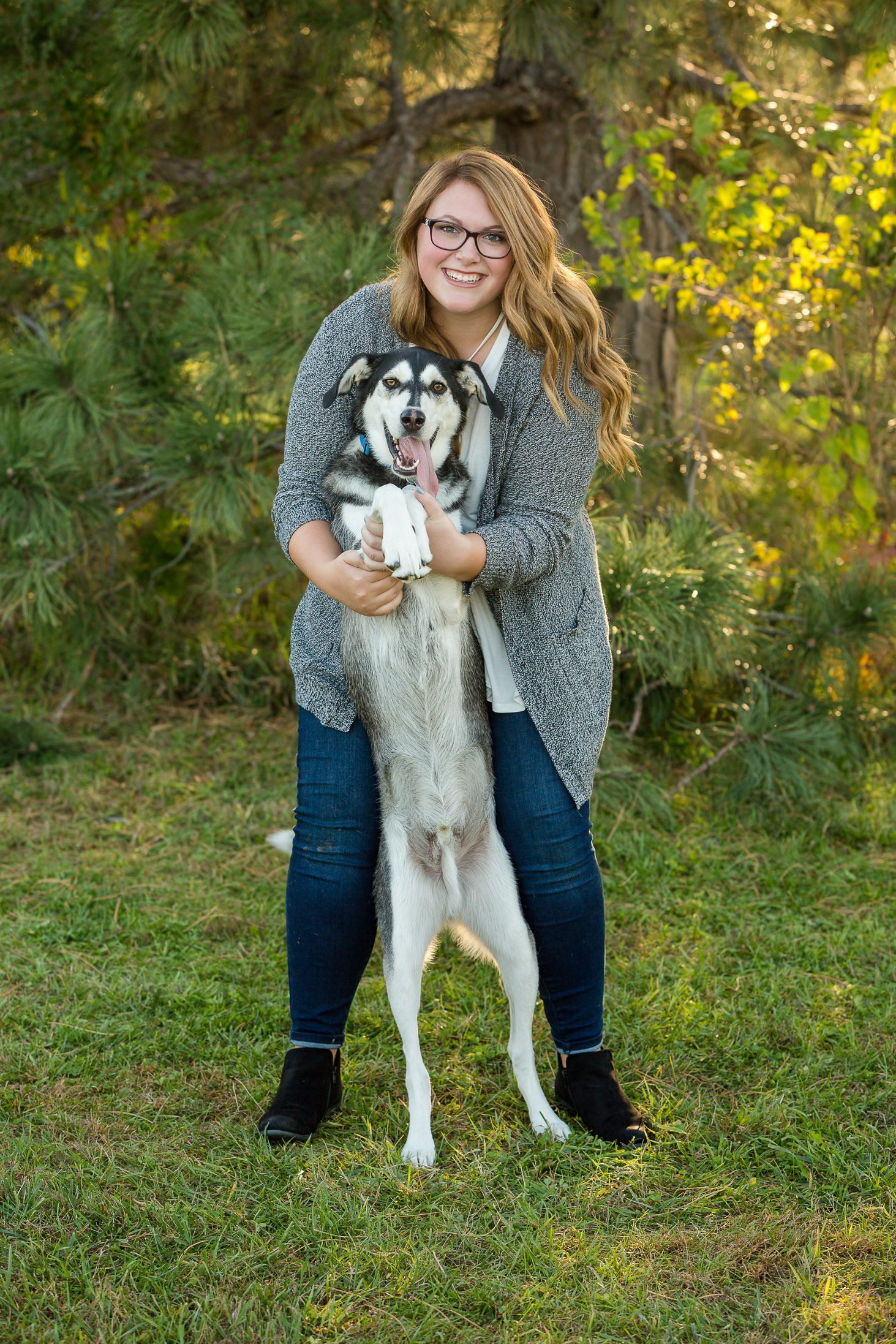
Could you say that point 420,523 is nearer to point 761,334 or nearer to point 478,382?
Result: point 478,382

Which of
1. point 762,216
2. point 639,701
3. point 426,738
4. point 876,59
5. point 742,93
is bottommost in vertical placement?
point 639,701

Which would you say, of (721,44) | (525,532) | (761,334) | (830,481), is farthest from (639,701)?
(721,44)

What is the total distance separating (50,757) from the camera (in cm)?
428

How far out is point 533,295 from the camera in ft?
7.33

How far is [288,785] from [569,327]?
2.30 meters

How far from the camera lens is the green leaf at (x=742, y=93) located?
3564 mm

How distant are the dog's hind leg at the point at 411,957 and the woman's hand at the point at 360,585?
46 cm

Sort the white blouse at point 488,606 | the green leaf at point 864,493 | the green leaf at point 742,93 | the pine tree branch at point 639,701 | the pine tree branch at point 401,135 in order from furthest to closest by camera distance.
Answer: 1. the pine tree branch at point 401,135
2. the green leaf at point 864,493
3. the pine tree branch at point 639,701
4. the green leaf at point 742,93
5. the white blouse at point 488,606

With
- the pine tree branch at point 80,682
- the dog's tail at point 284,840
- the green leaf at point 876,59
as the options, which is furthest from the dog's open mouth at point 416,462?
the pine tree branch at point 80,682

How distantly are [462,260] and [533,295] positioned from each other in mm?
159

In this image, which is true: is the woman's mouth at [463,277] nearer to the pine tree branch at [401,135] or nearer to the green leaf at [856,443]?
the green leaf at [856,443]

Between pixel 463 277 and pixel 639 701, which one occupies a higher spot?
pixel 463 277

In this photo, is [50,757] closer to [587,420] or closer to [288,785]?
[288,785]

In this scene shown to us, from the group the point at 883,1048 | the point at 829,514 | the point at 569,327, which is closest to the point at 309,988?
the point at 883,1048
